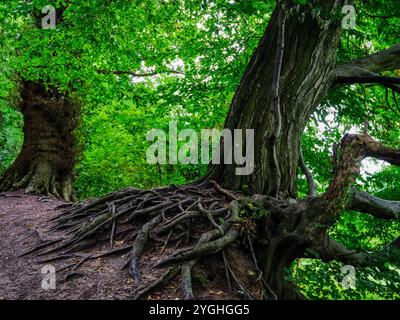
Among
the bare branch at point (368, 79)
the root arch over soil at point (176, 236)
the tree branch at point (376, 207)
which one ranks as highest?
the bare branch at point (368, 79)

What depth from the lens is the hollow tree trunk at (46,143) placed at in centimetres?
1000

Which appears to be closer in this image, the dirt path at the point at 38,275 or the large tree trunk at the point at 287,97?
the dirt path at the point at 38,275

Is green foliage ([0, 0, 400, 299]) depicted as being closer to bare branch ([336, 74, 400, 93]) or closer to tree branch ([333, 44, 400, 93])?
tree branch ([333, 44, 400, 93])

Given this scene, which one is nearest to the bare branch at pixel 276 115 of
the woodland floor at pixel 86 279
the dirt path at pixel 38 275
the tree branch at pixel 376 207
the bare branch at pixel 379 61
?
the tree branch at pixel 376 207

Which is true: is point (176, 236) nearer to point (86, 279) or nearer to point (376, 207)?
point (86, 279)

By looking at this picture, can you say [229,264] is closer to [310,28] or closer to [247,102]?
[247,102]

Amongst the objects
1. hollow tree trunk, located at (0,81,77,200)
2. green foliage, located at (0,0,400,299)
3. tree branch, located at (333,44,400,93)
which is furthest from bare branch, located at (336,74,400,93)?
hollow tree trunk, located at (0,81,77,200)

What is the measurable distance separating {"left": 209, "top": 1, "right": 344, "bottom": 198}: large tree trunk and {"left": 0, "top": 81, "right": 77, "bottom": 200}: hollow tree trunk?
6.47 metres

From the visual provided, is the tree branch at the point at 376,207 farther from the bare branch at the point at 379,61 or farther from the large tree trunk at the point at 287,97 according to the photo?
the bare branch at the point at 379,61

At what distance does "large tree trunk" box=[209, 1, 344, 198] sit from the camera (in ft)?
17.2

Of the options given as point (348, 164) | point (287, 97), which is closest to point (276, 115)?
point (287, 97)

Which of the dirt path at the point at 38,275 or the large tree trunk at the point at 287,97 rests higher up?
the large tree trunk at the point at 287,97

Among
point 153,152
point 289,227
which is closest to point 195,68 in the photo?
point 153,152

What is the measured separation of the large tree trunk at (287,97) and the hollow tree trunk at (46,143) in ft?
21.2
